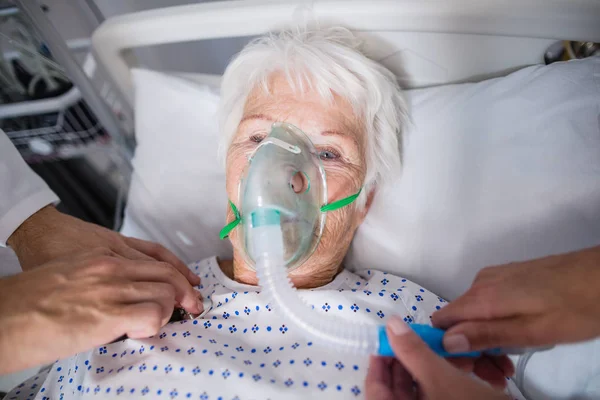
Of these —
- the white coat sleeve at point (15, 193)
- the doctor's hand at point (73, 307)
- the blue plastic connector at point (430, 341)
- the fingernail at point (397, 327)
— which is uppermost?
the white coat sleeve at point (15, 193)

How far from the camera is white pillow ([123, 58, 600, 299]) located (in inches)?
44.4

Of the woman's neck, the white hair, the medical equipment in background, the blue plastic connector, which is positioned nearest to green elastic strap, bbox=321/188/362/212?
the white hair

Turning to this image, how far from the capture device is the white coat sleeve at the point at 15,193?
1270 mm

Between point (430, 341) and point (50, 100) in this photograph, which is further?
point (50, 100)

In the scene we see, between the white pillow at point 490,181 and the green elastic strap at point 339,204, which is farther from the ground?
the green elastic strap at point 339,204

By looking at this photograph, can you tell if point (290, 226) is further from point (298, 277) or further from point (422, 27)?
point (422, 27)

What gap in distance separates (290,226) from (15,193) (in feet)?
2.99

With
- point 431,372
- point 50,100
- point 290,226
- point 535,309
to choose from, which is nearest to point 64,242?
point 290,226

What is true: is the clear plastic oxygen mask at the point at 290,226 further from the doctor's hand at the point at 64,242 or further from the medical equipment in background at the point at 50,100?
the medical equipment in background at the point at 50,100

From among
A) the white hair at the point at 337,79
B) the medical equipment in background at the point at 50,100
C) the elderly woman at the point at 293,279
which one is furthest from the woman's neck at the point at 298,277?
the medical equipment in background at the point at 50,100

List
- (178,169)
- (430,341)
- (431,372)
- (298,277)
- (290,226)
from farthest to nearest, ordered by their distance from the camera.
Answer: (178,169) → (298,277) → (290,226) → (430,341) → (431,372)

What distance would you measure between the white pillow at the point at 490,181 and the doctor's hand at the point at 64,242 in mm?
708

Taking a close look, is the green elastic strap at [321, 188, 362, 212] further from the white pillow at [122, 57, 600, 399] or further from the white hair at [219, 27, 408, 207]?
the white pillow at [122, 57, 600, 399]

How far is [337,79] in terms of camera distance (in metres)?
1.23
